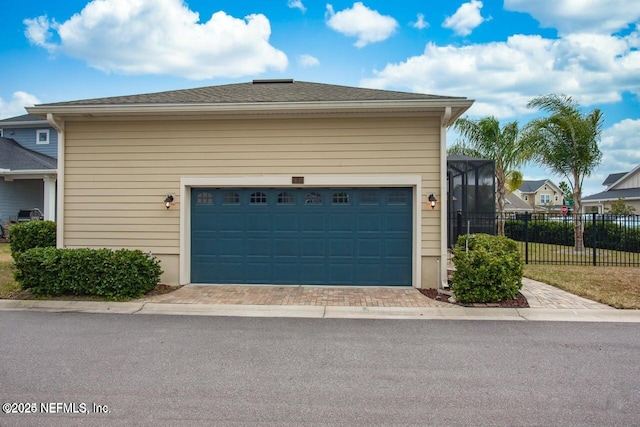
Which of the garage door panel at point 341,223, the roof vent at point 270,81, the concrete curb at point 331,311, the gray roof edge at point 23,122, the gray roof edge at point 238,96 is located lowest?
the concrete curb at point 331,311

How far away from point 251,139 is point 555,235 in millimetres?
16471

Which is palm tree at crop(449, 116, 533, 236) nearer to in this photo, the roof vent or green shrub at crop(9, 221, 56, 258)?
the roof vent

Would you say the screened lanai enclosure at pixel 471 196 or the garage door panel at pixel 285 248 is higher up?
the screened lanai enclosure at pixel 471 196

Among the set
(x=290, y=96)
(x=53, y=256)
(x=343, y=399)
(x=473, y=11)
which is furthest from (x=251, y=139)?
(x=473, y=11)

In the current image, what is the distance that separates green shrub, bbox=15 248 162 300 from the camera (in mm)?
7055

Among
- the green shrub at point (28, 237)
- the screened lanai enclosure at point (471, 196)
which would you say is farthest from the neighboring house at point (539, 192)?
the green shrub at point (28, 237)

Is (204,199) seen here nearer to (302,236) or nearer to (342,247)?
(302,236)

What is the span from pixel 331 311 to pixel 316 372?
2456 mm

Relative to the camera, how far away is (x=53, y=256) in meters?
7.13

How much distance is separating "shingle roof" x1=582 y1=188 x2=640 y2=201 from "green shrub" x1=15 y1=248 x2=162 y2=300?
29.5 m

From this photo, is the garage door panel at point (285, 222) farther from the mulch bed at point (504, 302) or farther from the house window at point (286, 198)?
the mulch bed at point (504, 302)

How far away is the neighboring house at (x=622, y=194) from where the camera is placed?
25703 millimetres

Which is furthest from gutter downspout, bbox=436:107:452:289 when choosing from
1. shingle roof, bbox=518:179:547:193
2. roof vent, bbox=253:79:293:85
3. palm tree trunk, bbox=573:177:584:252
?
shingle roof, bbox=518:179:547:193

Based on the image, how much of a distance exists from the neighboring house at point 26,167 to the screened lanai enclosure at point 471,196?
15550 millimetres
